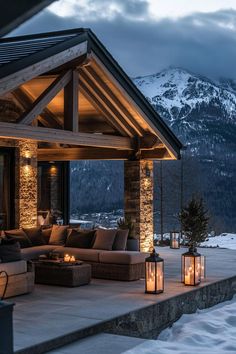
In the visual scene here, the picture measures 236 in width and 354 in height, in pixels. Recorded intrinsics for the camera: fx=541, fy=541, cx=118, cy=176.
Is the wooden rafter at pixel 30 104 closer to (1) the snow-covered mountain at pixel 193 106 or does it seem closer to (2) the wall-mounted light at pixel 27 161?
(2) the wall-mounted light at pixel 27 161

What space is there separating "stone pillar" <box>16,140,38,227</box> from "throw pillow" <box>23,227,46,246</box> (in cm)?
120

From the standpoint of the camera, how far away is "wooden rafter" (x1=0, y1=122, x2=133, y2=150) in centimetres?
881

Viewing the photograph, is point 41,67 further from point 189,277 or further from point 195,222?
point 195,222

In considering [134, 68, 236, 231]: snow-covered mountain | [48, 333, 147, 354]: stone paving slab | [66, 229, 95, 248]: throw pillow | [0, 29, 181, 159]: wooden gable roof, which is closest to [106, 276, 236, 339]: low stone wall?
[48, 333, 147, 354]: stone paving slab

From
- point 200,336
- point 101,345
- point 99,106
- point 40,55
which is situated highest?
point 40,55

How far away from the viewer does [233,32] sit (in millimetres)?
133750

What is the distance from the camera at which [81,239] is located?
33.7 feet

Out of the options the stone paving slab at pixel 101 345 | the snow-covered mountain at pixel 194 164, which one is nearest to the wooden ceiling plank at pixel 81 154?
the stone paving slab at pixel 101 345

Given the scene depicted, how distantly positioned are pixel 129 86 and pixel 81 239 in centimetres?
333

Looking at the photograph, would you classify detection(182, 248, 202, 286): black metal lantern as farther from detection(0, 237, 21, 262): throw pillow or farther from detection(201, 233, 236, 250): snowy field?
detection(201, 233, 236, 250): snowy field

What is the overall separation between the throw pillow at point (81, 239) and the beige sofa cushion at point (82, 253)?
183 millimetres

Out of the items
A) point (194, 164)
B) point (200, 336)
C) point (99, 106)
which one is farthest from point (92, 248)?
point (194, 164)

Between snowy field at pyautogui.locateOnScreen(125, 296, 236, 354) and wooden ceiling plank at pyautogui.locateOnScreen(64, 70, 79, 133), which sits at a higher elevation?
wooden ceiling plank at pyautogui.locateOnScreen(64, 70, 79, 133)

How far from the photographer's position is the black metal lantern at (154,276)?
780 centimetres
